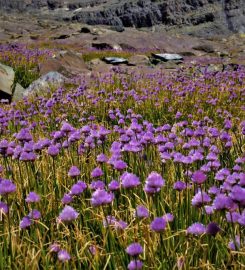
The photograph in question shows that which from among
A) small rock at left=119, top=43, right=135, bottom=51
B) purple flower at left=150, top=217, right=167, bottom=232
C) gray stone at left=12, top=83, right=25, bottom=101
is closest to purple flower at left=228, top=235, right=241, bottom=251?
purple flower at left=150, top=217, right=167, bottom=232

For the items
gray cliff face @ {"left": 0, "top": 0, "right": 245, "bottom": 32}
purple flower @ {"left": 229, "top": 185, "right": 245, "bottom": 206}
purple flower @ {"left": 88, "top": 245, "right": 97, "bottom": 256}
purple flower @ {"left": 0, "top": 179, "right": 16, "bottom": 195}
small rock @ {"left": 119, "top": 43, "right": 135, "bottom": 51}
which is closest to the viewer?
purple flower @ {"left": 229, "top": 185, "right": 245, "bottom": 206}

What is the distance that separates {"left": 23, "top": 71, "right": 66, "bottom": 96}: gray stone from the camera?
34.7 ft

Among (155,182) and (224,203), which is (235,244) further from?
(155,182)

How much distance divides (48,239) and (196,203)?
100 centimetres

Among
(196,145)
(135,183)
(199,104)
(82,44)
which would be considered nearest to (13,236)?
(135,183)

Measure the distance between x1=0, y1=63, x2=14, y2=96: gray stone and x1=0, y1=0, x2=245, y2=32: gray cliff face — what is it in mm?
40587

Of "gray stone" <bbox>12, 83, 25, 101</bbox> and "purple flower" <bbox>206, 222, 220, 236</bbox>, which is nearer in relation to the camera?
"purple flower" <bbox>206, 222, 220, 236</bbox>

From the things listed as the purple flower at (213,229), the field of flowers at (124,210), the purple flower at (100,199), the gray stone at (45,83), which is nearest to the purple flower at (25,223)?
the field of flowers at (124,210)

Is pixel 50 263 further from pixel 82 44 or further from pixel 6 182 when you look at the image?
pixel 82 44

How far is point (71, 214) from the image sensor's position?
1909 millimetres

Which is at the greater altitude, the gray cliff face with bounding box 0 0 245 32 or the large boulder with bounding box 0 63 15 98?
the large boulder with bounding box 0 63 15 98

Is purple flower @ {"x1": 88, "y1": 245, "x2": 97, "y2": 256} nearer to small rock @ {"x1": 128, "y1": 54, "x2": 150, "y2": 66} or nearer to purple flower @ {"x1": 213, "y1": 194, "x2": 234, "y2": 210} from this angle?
purple flower @ {"x1": 213, "y1": 194, "x2": 234, "y2": 210}

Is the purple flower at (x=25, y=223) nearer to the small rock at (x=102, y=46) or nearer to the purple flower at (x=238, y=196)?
the purple flower at (x=238, y=196)

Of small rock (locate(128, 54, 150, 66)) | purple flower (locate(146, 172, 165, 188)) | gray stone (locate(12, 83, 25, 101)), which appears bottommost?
small rock (locate(128, 54, 150, 66))
